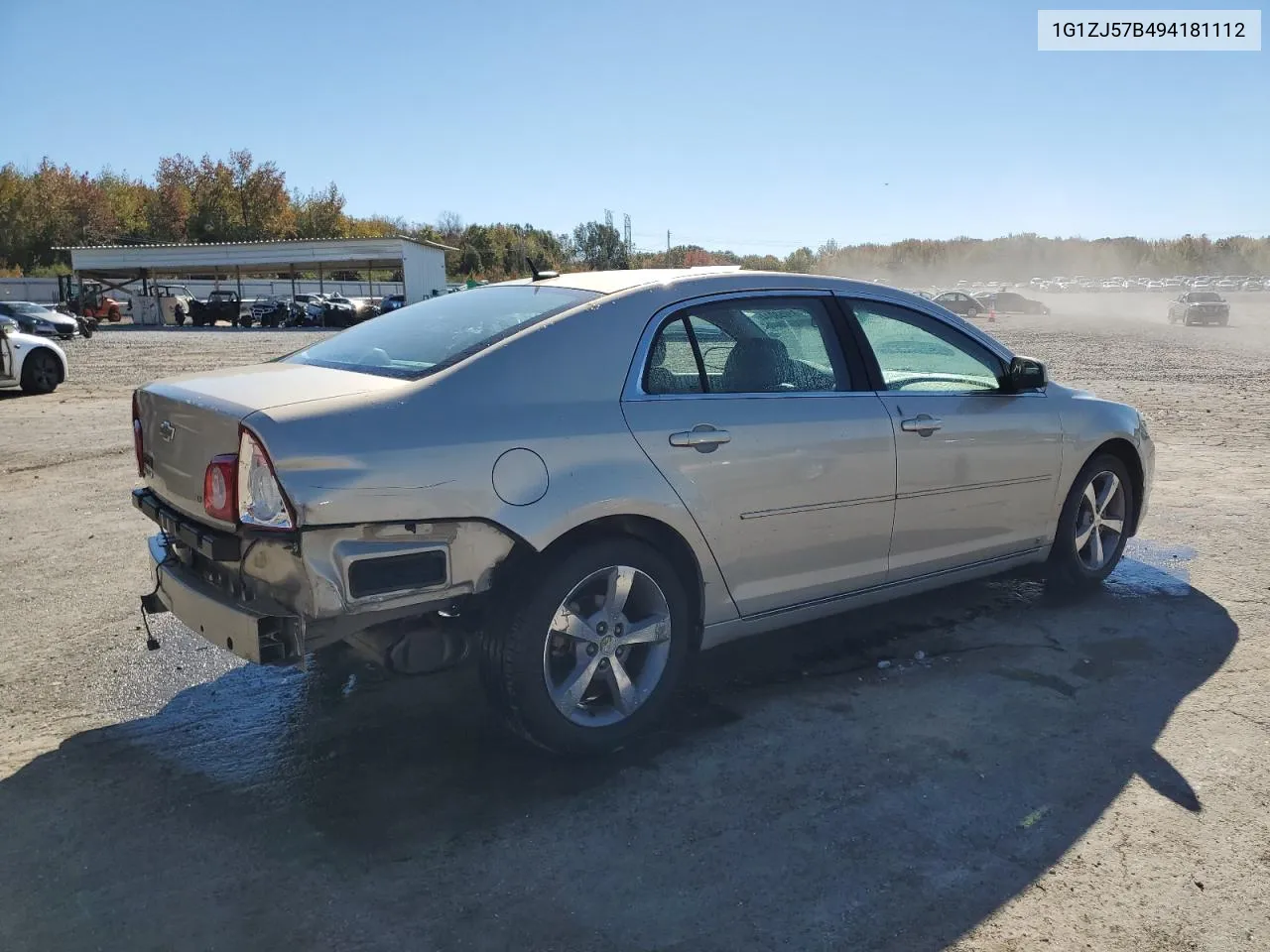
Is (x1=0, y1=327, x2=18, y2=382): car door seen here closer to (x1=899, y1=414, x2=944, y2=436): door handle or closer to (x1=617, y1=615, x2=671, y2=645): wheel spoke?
(x1=617, y1=615, x2=671, y2=645): wheel spoke

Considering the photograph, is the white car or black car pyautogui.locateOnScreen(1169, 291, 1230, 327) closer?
the white car

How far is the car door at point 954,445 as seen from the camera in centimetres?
428

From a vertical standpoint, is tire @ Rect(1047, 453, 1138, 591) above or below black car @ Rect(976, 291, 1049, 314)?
below

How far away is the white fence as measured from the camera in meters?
61.3

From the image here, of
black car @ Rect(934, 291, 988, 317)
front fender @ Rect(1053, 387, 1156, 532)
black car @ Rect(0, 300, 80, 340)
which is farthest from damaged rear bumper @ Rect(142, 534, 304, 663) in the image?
black car @ Rect(934, 291, 988, 317)

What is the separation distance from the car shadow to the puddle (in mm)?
810

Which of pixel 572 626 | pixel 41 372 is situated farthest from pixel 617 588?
pixel 41 372

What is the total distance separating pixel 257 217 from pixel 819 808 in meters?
95.3

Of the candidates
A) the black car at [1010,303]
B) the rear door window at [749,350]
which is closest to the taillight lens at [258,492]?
the rear door window at [749,350]

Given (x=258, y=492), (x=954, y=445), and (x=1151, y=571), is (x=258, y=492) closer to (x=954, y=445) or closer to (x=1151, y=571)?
(x=954, y=445)

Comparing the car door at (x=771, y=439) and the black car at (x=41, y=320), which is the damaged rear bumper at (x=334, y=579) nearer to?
the car door at (x=771, y=439)

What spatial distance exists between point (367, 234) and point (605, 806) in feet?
346

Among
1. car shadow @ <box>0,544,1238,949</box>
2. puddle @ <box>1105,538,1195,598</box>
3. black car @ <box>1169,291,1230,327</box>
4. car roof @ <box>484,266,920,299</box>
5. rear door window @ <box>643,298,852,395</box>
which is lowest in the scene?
car shadow @ <box>0,544,1238,949</box>

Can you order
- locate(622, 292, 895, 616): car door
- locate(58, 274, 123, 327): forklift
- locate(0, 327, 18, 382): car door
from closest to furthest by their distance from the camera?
locate(622, 292, 895, 616): car door, locate(0, 327, 18, 382): car door, locate(58, 274, 123, 327): forklift
